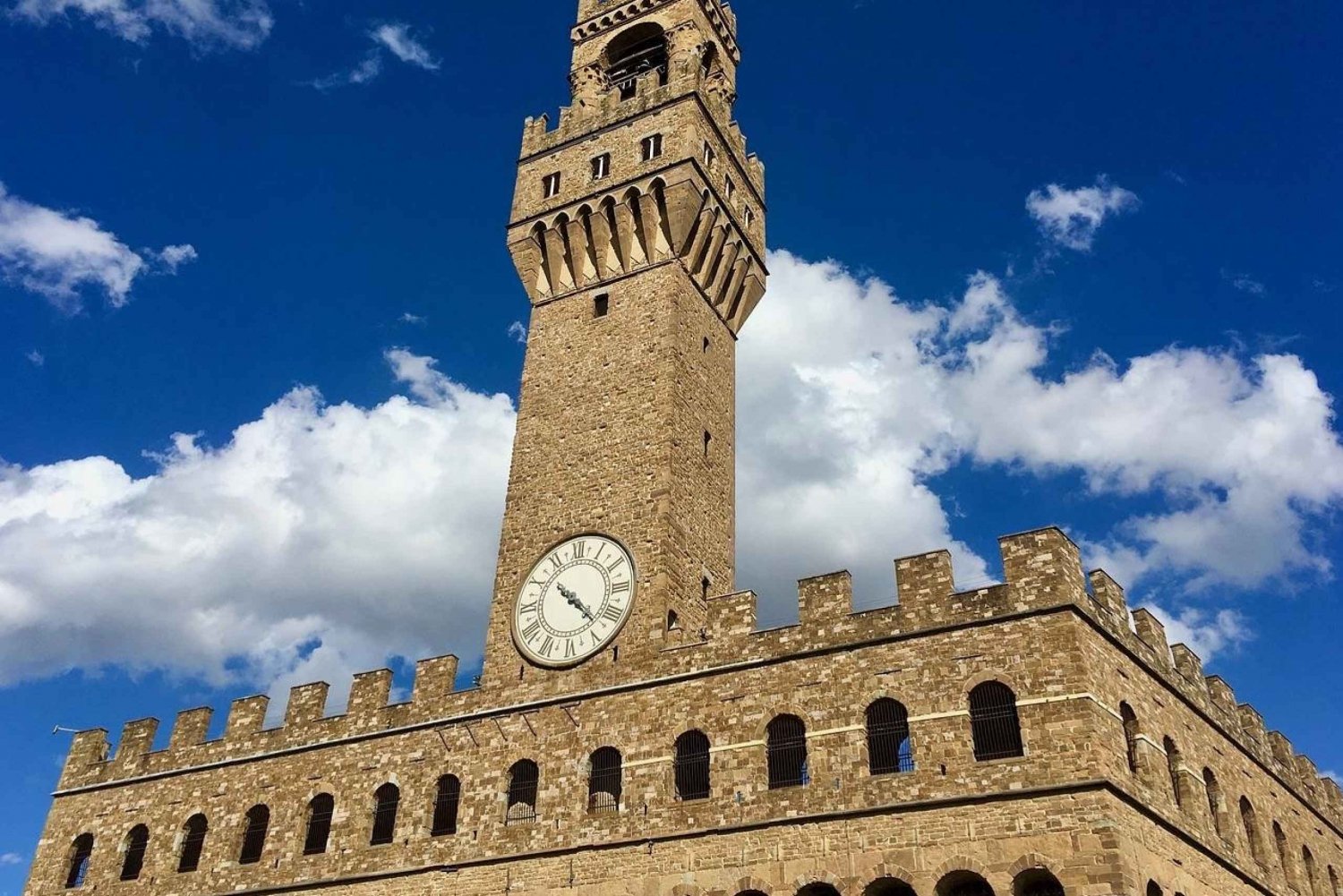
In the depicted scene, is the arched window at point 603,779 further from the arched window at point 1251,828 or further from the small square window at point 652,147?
the small square window at point 652,147

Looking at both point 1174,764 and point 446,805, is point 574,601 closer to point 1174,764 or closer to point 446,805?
point 446,805

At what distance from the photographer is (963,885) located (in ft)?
72.6

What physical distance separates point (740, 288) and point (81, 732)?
2286cm

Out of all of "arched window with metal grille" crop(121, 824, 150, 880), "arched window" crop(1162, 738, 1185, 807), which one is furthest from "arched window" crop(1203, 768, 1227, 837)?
"arched window with metal grille" crop(121, 824, 150, 880)

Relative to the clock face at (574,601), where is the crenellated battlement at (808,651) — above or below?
below

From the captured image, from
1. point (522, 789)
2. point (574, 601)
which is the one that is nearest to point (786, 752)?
point (522, 789)

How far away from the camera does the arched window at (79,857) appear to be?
106 ft

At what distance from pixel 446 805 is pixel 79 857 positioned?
11.9 m

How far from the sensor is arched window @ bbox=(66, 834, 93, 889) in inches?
1267

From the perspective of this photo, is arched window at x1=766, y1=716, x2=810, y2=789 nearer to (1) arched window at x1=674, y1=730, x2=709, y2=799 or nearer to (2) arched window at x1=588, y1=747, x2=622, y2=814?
(1) arched window at x1=674, y1=730, x2=709, y2=799

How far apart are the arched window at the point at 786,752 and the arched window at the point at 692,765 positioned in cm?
144

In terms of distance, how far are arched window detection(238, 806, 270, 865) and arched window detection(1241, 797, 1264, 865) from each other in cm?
2296

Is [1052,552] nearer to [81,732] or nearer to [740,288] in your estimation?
[740,288]

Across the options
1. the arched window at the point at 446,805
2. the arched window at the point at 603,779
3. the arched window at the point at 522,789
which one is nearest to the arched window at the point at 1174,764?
the arched window at the point at 603,779
